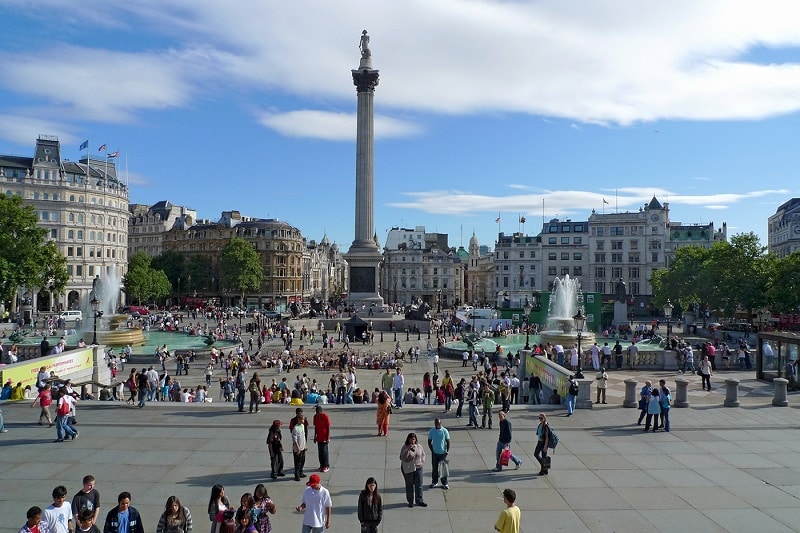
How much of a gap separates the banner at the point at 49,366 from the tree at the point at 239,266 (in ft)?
245

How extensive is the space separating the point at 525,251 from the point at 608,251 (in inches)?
560

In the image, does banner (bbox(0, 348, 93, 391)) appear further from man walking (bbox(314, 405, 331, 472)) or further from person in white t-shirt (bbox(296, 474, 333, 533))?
person in white t-shirt (bbox(296, 474, 333, 533))

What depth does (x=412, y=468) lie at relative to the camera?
1233cm

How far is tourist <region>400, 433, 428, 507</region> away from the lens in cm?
1231

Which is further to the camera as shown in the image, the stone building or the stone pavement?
the stone building

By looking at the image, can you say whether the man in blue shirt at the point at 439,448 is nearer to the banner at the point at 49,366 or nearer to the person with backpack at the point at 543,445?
the person with backpack at the point at 543,445

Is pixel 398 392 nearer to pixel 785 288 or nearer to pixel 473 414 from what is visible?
pixel 473 414

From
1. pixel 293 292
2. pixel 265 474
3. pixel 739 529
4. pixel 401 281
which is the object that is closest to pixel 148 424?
pixel 265 474

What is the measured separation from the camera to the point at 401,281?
134m

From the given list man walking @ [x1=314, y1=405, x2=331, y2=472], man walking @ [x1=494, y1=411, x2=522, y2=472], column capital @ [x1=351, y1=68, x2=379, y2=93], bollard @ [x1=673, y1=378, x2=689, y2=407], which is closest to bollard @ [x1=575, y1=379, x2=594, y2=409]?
bollard @ [x1=673, y1=378, x2=689, y2=407]

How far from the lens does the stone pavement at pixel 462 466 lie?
12.1 meters

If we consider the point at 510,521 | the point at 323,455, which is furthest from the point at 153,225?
the point at 510,521

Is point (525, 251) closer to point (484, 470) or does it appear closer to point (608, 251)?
point (608, 251)

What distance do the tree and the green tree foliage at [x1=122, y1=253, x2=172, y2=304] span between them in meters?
9.81
